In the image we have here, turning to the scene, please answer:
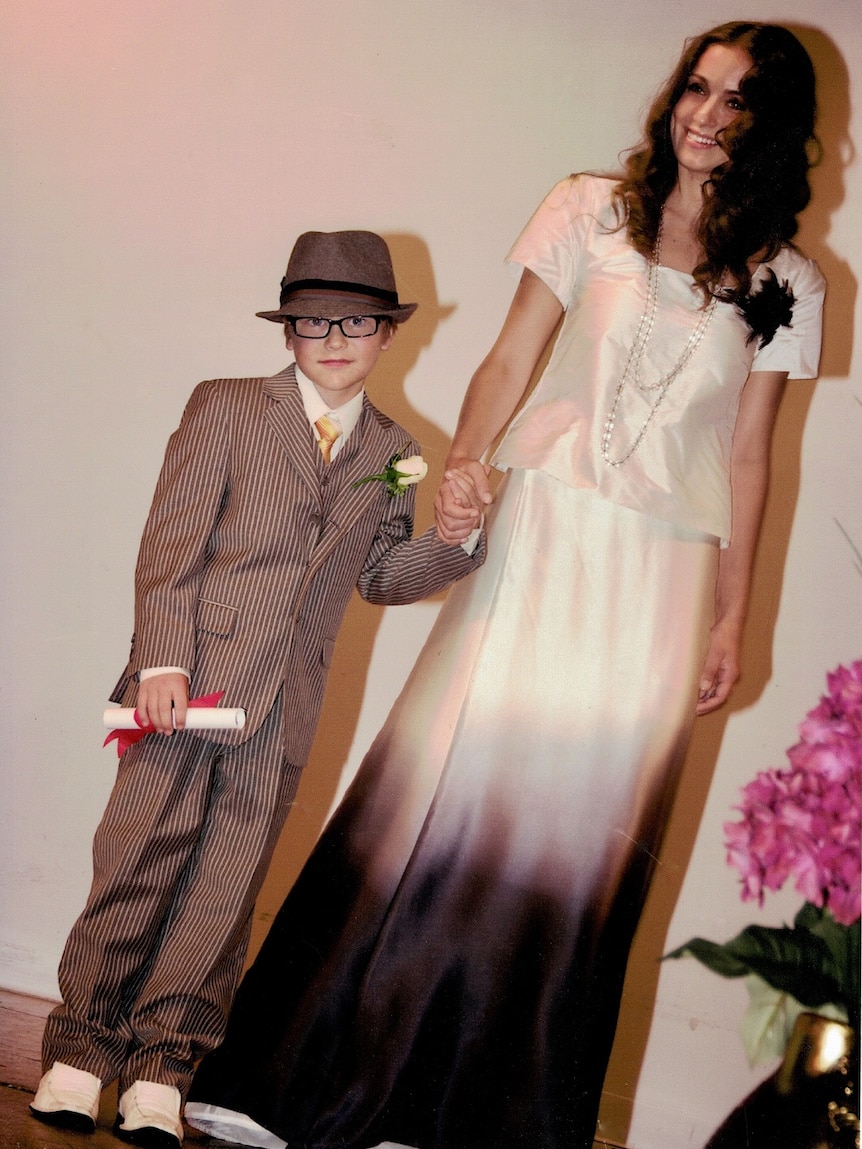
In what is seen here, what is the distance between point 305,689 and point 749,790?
0.70m

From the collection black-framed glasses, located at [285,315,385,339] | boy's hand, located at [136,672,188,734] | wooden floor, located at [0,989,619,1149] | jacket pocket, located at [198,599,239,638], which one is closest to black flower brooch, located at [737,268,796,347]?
black-framed glasses, located at [285,315,385,339]

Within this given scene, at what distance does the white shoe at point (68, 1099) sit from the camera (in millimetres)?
1603

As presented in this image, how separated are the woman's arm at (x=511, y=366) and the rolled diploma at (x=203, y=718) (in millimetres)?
510

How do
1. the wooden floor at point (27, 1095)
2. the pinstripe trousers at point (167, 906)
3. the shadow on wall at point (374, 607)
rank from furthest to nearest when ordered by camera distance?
the shadow on wall at point (374, 607) < the pinstripe trousers at point (167, 906) < the wooden floor at point (27, 1095)

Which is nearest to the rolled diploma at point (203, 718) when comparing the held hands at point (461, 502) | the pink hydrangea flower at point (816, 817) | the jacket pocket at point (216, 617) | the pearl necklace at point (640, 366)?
the jacket pocket at point (216, 617)

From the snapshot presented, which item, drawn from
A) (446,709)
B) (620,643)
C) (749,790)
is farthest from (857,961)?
(446,709)

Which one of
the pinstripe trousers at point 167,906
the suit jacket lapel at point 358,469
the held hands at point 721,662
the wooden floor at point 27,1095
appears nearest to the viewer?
the wooden floor at point 27,1095

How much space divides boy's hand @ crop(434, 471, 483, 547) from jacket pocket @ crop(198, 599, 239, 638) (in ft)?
1.04

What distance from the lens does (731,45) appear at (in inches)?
73.0

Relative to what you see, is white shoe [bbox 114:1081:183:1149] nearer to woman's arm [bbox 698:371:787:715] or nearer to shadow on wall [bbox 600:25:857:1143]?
shadow on wall [bbox 600:25:857:1143]

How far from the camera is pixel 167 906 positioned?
1.75 m

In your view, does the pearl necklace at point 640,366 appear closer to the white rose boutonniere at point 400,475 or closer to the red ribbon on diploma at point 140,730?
the white rose boutonniere at point 400,475

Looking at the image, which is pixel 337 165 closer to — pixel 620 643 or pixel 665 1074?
pixel 620 643

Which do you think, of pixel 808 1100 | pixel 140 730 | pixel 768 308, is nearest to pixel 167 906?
pixel 140 730
